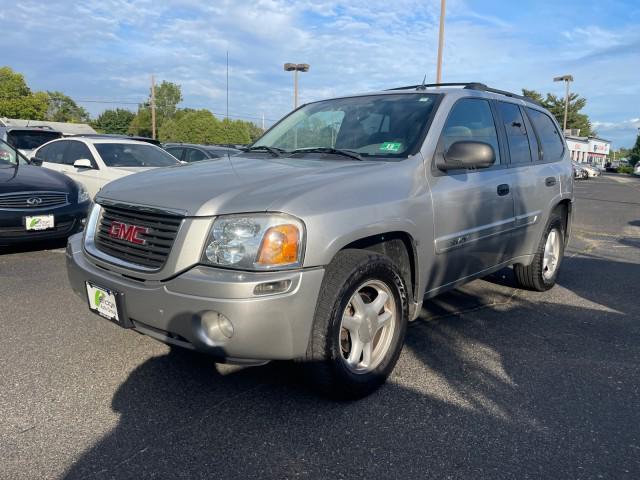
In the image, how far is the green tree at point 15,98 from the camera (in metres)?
65.3

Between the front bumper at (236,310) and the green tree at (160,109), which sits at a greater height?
the green tree at (160,109)

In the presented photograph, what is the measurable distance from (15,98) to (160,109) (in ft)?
95.2

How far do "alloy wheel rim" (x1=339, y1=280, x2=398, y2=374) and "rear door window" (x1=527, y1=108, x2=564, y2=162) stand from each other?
273 centimetres

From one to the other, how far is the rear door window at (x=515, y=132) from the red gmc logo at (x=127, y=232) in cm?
303

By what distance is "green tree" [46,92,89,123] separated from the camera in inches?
3597

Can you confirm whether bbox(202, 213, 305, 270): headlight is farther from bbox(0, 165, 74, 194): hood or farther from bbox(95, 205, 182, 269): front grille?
bbox(0, 165, 74, 194): hood

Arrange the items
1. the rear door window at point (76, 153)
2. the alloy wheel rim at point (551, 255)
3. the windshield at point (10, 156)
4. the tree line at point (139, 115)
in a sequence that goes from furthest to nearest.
Answer: the tree line at point (139, 115)
the rear door window at point (76, 153)
the windshield at point (10, 156)
the alloy wheel rim at point (551, 255)

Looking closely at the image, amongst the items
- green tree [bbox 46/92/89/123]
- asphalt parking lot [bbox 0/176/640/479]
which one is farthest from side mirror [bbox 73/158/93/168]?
green tree [bbox 46/92/89/123]

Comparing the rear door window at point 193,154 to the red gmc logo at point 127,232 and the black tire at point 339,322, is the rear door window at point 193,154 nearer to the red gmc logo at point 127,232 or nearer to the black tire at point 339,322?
the red gmc logo at point 127,232

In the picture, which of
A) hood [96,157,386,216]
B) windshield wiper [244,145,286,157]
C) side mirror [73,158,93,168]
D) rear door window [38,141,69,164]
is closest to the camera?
hood [96,157,386,216]

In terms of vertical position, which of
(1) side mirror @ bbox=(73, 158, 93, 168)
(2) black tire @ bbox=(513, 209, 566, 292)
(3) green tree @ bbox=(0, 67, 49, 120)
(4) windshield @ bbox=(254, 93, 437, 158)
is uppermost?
(3) green tree @ bbox=(0, 67, 49, 120)

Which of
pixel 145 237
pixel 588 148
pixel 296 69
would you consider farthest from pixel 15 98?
pixel 588 148

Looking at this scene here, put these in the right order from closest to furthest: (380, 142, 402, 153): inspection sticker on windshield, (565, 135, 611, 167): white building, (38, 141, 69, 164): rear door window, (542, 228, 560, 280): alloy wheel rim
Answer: (380, 142, 402, 153): inspection sticker on windshield < (542, 228, 560, 280): alloy wheel rim < (38, 141, 69, 164): rear door window < (565, 135, 611, 167): white building

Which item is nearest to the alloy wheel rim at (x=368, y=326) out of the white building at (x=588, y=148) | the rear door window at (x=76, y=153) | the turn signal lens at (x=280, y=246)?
the turn signal lens at (x=280, y=246)
